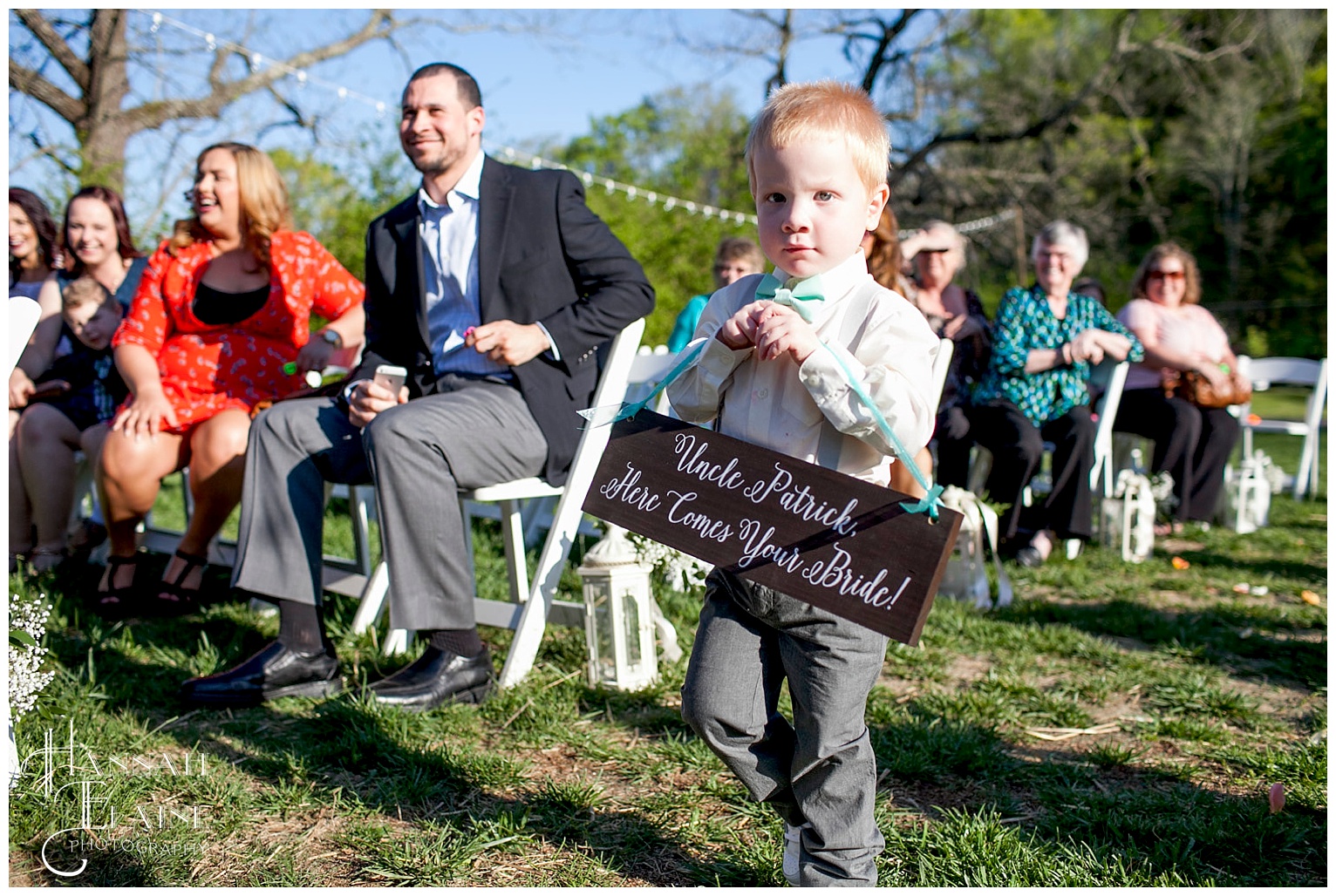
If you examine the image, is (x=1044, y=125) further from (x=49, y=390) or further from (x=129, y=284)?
(x=49, y=390)

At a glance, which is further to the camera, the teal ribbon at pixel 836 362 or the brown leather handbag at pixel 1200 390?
the brown leather handbag at pixel 1200 390

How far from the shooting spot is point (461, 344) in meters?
3.44

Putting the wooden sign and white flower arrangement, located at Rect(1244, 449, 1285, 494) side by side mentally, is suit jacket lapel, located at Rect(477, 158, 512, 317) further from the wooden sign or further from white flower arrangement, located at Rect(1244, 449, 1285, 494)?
white flower arrangement, located at Rect(1244, 449, 1285, 494)

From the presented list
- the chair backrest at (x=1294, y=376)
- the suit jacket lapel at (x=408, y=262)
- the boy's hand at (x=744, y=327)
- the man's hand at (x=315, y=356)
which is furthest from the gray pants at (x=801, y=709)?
the chair backrest at (x=1294, y=376)

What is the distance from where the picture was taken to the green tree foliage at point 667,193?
11992 mm

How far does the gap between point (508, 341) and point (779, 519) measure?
1.73m

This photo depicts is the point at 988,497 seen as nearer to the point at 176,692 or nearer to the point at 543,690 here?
the point at 543,690

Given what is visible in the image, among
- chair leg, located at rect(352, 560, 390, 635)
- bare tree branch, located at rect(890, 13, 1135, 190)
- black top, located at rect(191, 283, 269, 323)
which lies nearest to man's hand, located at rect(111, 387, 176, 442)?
black top, located at rect(191, 283, 269, 323)

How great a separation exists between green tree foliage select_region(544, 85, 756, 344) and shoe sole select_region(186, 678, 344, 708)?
14.6 feet

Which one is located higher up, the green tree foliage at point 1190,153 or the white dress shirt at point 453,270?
the green tree foliage at point 1190,153

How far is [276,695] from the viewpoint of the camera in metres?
3.07

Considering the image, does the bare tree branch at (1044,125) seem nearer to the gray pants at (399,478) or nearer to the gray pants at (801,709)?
the gray pants at (399,478)
